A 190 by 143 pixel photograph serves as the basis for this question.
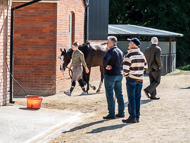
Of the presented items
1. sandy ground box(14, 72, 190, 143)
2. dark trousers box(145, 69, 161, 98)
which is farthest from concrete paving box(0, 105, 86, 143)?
dark trousers box(145, 69, 161, 98)

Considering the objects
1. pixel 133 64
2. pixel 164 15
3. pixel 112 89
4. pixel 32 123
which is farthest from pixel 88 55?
pixel 164 15

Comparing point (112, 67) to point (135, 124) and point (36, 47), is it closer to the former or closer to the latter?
point (135, 124)

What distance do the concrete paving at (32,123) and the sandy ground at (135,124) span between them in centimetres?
31

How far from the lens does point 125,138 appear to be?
25.1 feet

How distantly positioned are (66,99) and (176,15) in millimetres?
26106

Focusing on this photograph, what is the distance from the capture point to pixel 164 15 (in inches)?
1465

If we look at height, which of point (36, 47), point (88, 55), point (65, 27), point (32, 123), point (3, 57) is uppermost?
point (65, 27)

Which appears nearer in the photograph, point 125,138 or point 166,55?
point 125,138

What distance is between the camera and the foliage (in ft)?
122

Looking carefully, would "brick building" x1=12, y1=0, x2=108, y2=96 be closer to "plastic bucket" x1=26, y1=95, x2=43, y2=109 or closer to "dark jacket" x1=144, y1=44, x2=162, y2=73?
"dark jacket" x1=144, y1=44, x2=162, y2=73

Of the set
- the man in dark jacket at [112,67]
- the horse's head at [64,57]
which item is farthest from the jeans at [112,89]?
the horse's head at [64,57]

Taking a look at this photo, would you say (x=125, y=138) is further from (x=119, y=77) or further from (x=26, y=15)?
(x=26, y=15)

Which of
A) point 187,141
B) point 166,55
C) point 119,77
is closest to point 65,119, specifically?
point 119,77

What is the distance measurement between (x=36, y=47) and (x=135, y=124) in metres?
6.81
